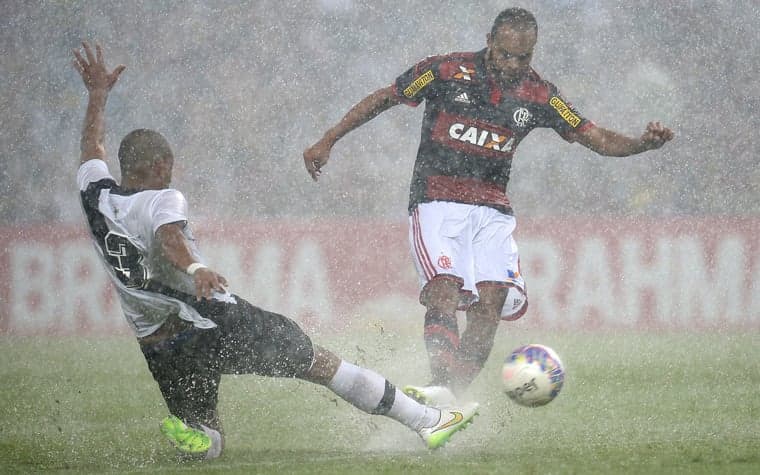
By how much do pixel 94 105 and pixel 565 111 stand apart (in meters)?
2.42

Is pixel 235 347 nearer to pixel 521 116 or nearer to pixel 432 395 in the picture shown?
pixel 432 395

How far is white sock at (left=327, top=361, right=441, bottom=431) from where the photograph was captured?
16.1ft

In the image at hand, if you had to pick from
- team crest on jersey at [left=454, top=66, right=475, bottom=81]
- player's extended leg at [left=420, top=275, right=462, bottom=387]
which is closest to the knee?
player's extended leg at [left=420, top=275, right=462, bottom=387]

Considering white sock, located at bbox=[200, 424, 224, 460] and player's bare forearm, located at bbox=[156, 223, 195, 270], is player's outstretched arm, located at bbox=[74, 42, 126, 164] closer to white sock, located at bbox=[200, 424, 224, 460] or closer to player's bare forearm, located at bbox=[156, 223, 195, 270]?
player's bare forearm, located at bbox=[156, 223, 195, 270]

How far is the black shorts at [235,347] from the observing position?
480cm

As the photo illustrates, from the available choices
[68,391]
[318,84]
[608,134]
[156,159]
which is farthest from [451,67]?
[318,84]

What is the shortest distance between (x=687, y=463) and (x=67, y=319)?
8.68 m

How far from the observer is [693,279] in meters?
12.6

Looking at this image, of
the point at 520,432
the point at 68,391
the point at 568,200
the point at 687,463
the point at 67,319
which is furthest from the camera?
the point at 568,200

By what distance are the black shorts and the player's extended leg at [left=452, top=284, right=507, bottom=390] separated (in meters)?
1.06

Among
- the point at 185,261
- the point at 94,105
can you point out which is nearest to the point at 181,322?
the point at 185,261

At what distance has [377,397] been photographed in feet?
16.0

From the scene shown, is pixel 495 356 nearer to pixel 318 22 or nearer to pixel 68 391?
pixel 68 391

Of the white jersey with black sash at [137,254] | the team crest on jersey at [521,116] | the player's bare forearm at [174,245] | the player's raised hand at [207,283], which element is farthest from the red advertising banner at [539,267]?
the player's raised hand at [207,283]
